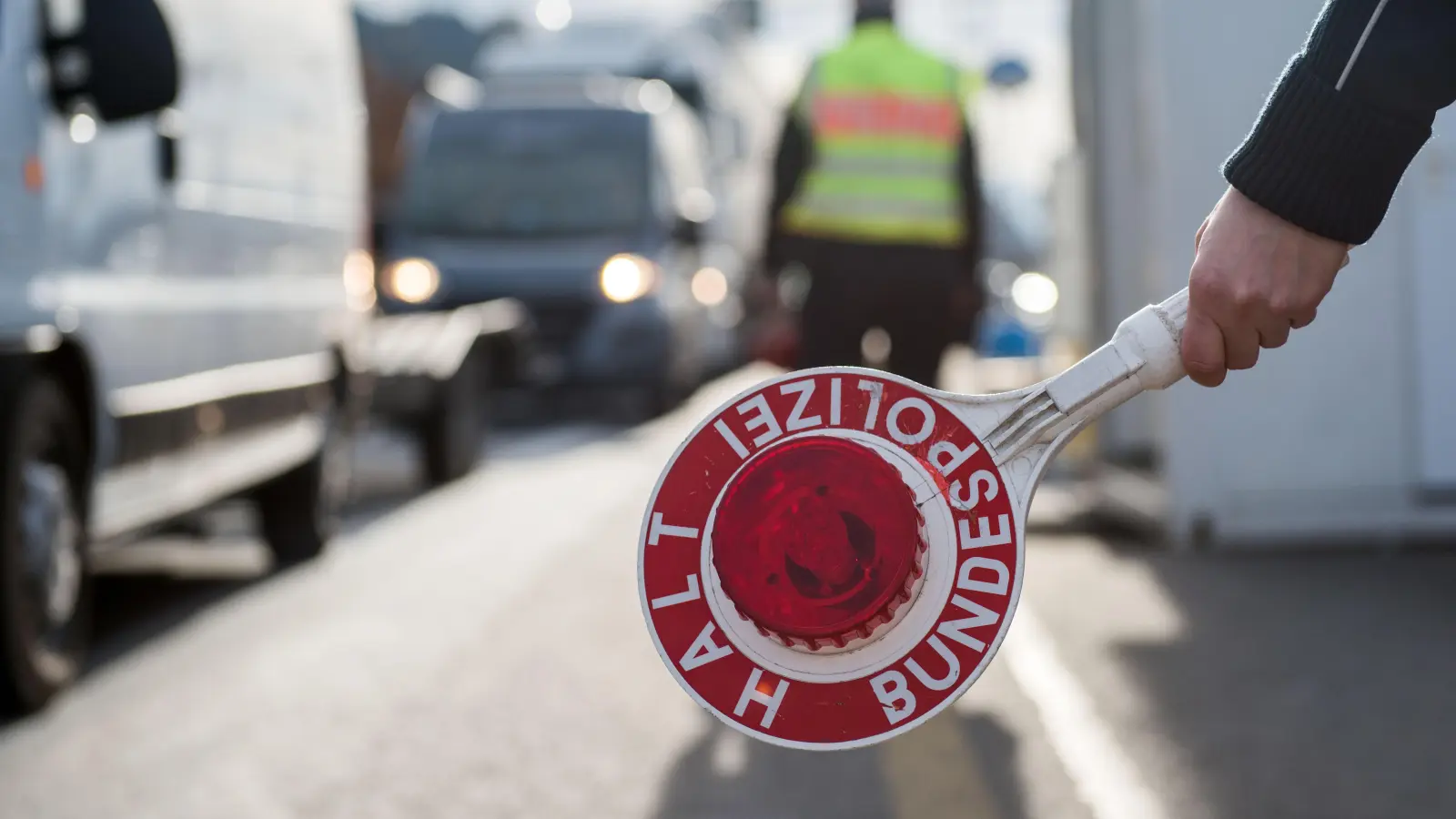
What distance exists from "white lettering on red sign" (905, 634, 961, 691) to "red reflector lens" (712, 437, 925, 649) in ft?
0.20

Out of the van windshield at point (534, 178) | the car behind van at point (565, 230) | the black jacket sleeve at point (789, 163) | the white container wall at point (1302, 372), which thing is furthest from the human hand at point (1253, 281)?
the van windshield at point (534, 178)

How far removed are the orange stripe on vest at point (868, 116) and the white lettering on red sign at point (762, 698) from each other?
15.2 ft

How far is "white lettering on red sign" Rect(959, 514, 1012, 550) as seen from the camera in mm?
2820

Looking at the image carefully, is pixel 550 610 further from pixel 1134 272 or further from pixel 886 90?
pixel 1134 272

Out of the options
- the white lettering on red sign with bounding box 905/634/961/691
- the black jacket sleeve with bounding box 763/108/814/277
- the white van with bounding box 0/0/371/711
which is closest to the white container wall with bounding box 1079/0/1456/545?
the black jacket sleeve with bounding box 763/108/814/277

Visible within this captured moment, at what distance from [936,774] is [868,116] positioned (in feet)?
8.56

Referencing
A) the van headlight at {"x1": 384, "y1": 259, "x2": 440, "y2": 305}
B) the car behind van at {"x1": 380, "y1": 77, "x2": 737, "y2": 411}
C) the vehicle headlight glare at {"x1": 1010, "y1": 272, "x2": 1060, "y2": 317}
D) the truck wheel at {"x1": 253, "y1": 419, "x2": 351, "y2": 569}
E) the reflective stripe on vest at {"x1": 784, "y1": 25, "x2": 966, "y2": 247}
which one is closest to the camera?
the reflective stripe on vest at {"x1": 784, "y1": 25, "x2": 966, "y2": 247}

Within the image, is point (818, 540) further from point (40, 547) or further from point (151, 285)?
point (151, 285)

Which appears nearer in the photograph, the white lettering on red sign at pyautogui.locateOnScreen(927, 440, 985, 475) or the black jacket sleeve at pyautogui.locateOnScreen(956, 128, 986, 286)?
the white lettering on red sign at pyautogui.locateOnScreen(927, 440, 985, 475)

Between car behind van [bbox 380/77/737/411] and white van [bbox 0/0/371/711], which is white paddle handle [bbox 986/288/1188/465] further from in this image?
Answer: car behind van [bbox 380/77/737/411]

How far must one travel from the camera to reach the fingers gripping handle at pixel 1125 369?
2842mm

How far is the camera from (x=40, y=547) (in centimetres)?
643

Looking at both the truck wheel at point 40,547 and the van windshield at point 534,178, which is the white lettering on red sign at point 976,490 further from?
the van windshield at point 534,178

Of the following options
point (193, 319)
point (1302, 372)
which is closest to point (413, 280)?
point (1302, 372)
